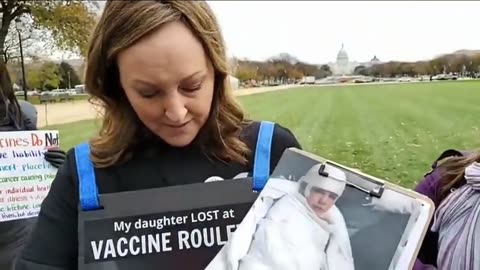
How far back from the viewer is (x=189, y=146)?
0.84 m

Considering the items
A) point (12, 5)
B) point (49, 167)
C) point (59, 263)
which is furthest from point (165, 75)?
point (12, 5)

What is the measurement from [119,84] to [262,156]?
0.73ft

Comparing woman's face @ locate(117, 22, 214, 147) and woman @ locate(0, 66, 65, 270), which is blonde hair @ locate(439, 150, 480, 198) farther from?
woman @ locate(0, 66, 65, 270)

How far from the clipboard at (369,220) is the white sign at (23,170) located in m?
1.22

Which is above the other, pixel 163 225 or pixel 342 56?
pixel 342 56

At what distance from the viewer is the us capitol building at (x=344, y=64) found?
1259 millimetres

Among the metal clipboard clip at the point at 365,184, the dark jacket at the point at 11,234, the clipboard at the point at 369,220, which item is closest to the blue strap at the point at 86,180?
the clipboard at the point at 369,220

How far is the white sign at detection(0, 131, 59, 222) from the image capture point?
1.79 meters

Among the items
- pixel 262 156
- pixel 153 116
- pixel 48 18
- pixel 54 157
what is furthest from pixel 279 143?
pixel 48 18

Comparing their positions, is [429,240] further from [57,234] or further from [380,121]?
[380,121]

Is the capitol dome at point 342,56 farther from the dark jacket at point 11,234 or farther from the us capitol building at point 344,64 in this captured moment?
the dark jacket at point 11,234

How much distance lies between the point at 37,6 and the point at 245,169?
1.69 metres

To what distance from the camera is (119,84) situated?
0.84 meters

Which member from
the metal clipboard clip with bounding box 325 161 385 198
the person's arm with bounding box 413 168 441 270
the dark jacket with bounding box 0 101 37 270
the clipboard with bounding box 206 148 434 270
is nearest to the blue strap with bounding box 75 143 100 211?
the clipboard with bounding box 206 148 434 270
